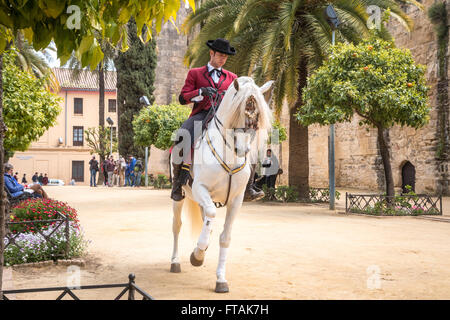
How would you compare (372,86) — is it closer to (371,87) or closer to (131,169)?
(371,87)

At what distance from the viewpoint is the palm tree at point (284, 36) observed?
14.3 meters

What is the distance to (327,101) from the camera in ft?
42.3

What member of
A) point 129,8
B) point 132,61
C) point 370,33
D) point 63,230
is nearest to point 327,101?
point 370,33

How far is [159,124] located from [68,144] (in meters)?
27.1

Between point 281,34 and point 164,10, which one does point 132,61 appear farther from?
point 164,10

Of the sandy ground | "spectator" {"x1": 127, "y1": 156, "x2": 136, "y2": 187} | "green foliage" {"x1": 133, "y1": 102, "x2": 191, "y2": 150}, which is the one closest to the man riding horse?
the sandy ground

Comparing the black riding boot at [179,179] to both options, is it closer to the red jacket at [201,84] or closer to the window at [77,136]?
the red jacket at [201,84]

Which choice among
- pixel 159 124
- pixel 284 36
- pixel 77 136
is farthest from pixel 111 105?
pixel 284 36

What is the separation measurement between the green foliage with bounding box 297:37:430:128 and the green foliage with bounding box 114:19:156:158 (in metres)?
19.5

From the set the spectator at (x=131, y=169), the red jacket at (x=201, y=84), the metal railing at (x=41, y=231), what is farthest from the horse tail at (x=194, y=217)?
the spectator at (x=131, y=169)

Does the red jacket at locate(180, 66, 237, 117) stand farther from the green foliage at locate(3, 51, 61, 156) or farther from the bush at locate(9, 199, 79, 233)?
the green foliage at locate(3, 51, 61, 156)

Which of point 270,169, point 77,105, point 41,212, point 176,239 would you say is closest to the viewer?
point 176,239

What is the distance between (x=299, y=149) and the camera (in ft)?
54.0
